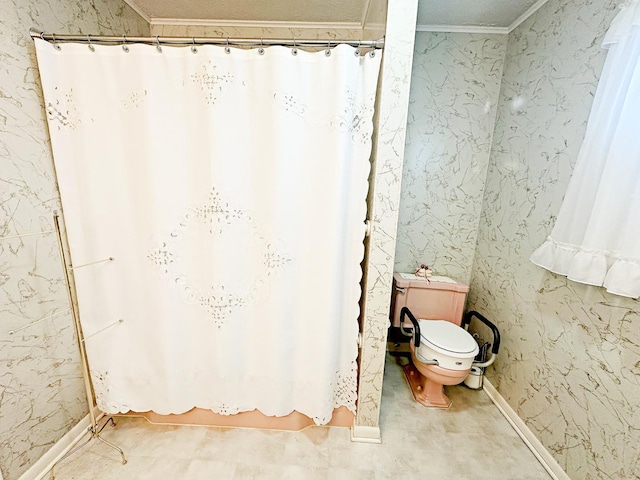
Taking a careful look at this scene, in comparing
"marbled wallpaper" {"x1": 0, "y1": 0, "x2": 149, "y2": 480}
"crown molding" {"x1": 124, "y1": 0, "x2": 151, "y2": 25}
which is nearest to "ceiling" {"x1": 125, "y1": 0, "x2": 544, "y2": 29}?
"crown molding" {"x1": 124, "y1": 0, "x2": 151, "y2": 25}

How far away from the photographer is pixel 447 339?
1.76 metres

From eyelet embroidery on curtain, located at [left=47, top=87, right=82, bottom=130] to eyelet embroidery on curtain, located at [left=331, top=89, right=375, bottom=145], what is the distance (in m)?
1.14

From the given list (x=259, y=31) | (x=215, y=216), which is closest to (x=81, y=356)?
(x=215, y=216)

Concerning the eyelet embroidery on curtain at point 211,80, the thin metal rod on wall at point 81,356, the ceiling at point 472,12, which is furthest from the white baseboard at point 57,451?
the ceiling at point 472,12

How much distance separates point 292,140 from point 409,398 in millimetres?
1750

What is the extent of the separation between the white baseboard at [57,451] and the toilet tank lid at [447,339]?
1.93m

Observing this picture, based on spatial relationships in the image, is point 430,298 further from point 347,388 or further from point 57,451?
point 57,451

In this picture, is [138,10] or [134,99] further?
[138,10]

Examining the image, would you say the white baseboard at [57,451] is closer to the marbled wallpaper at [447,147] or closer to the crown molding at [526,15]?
the marbled wallpaper at [447,147]

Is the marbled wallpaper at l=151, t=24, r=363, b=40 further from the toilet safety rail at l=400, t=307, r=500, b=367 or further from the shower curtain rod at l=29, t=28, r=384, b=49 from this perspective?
the toilet safety rail at l=400, t=307, r=500, b=367

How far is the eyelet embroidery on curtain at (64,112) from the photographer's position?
4.12ft

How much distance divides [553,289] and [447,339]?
0.62 meters

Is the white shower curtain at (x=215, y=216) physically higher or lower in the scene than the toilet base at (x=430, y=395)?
higher

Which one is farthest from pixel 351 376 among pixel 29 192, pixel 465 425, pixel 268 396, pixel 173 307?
pixel 29 192
